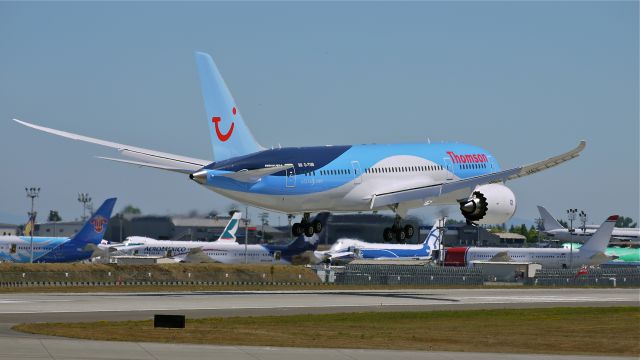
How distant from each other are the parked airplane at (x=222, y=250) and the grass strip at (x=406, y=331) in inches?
3028

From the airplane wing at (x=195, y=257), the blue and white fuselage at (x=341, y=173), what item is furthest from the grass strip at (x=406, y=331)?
the airplane wing at (x=195, y=257)

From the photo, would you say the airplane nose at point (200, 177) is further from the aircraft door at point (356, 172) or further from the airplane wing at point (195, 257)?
the airplane wing at point (195, 257)

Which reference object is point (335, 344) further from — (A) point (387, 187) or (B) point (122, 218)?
(B) point (122, 218)

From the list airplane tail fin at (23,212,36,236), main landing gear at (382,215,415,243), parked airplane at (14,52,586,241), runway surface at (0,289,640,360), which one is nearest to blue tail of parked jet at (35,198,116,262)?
airplane tail fin at (23,212,36,236)

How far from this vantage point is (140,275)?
90125mm

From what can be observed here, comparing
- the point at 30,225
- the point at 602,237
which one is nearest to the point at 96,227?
the point at 30,225

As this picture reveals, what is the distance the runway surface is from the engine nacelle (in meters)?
5.10

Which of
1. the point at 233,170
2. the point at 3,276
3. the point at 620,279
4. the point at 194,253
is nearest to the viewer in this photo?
the point at 233,170

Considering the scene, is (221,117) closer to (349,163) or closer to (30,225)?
(349,163)

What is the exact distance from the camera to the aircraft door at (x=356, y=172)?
214ft

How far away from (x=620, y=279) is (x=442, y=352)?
69433mm

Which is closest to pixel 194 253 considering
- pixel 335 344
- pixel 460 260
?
pixel 460 260

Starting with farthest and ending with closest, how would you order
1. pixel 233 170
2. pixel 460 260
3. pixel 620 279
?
1. pixel 460 260
2. pixel 620 279
3. pixel 233 170

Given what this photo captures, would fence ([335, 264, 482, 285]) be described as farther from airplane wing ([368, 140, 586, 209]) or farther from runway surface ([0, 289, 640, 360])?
airplane wing ([368, 140, 586, 209])
